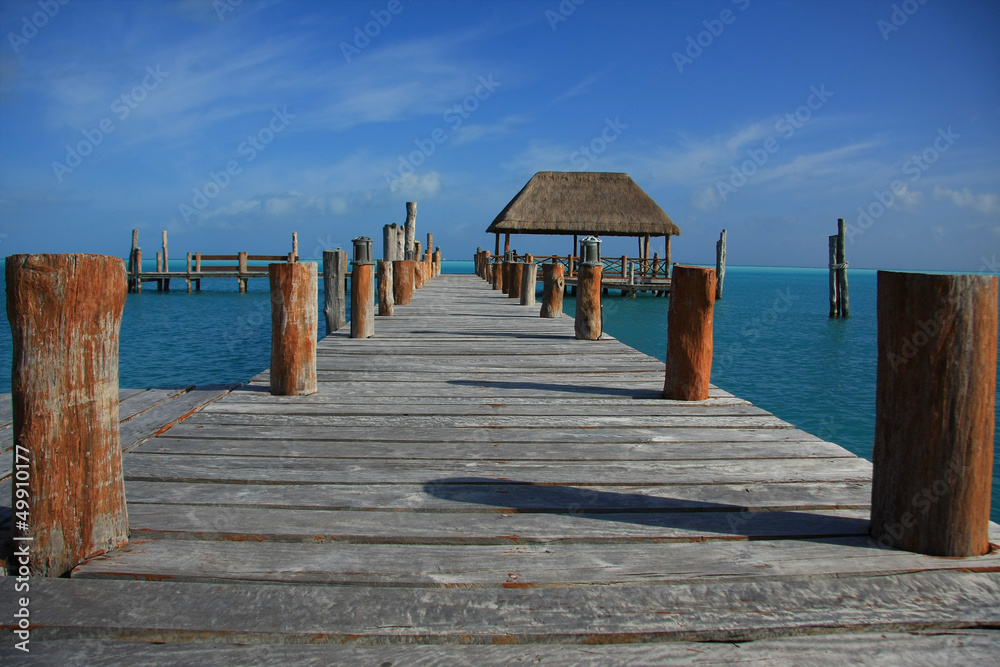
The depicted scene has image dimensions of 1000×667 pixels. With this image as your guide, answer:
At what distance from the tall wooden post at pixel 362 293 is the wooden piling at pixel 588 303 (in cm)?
221

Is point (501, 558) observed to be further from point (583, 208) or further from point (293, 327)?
point (583, 208)

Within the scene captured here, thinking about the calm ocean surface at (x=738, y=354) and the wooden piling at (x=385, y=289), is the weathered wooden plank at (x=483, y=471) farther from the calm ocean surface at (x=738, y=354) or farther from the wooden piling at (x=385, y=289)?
the wooden piling at (x=385, y=289)

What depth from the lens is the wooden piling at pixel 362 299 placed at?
659cm

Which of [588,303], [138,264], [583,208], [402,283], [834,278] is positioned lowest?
[588,303]

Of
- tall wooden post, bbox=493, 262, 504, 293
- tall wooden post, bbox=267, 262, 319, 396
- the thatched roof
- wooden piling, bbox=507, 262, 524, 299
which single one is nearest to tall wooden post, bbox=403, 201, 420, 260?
tall wooden post, bbox=493, 262, 504, 293

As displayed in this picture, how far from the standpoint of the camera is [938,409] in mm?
1986

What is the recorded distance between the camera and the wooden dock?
1.62 metres

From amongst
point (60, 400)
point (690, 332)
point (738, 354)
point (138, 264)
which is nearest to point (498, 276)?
point (738, 354)

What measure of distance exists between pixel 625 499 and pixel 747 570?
62 cm

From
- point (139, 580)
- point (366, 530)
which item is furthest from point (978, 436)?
point (139, 580)

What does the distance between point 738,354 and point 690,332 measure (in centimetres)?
1338

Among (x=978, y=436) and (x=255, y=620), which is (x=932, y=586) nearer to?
(x=978, y=436)

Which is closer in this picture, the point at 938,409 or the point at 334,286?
the point at 938,409

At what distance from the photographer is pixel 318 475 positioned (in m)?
2.72
